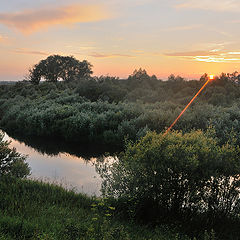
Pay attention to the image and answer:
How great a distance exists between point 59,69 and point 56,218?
267ft

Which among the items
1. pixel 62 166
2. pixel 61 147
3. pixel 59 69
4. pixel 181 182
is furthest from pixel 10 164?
pixel 59 69

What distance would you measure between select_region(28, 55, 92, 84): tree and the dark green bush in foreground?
3028 inches

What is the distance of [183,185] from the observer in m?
8.12

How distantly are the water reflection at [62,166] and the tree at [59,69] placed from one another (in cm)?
6175

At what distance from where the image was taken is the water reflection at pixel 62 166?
1393cm

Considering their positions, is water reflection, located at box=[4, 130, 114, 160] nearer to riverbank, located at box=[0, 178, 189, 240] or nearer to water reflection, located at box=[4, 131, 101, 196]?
water reflection, located at box=[4, 131, 101, 196]

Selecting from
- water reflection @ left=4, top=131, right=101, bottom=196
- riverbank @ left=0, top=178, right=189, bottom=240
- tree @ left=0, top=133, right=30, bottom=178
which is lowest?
water reflection @ left=4, top=131, right=101, bottom=196

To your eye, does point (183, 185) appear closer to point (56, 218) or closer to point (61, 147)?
point (56, 218)

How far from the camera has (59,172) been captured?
53.6ft

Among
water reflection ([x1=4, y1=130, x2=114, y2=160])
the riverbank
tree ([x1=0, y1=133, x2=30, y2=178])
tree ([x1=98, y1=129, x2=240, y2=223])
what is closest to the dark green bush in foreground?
tree ([x1=98, y1=129, x2=240, y2=223])

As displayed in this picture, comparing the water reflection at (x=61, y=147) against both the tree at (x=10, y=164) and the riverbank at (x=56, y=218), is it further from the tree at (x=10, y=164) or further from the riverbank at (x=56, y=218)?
the riverbank at (x=56, y=218)

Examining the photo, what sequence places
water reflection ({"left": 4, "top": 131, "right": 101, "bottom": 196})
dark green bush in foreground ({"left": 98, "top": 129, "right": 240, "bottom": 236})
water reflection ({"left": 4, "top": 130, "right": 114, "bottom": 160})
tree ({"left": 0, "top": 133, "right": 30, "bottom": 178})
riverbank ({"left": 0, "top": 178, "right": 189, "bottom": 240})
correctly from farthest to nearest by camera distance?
water reflection ({"left": 4, "top": 130, "right": 114, "bottom": 160}), water reflection ({"left": 4, "top": 131, "right": 101, "bottom": 196}), tree ({"left": 0, "top": 133, "right": 30, "bottom": 178}), dark green bush in foreground ({"left": 98, "top": 129, "right": 240, "bottom": 236}), riverbank ({"left": 0, "top": 178, "right": 189, "bottom": 240})

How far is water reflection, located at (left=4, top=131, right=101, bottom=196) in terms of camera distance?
45.7ft

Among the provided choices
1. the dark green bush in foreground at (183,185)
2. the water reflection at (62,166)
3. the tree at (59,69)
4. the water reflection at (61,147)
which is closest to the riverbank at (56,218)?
the dark green bush in foreground at (183,185)
